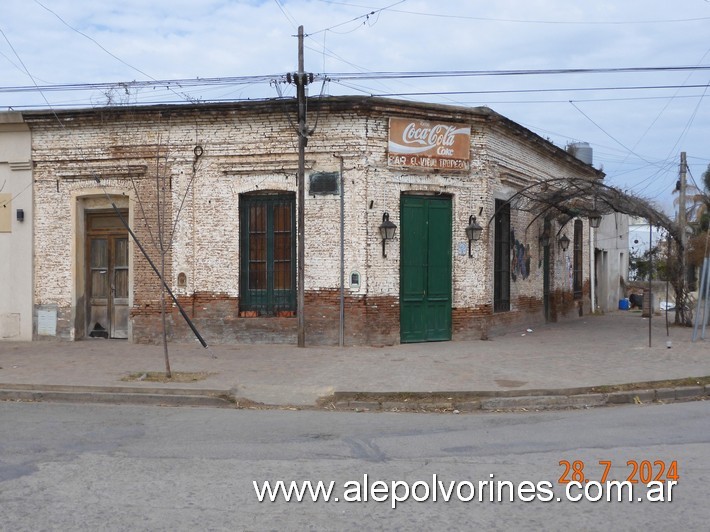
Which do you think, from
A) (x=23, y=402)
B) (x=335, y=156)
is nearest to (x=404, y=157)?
(x=335, y=156)

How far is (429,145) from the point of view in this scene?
618 inches

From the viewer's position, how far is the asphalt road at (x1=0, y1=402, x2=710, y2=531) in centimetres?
536

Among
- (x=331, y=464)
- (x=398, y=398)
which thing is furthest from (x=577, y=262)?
(x=331, y=464)

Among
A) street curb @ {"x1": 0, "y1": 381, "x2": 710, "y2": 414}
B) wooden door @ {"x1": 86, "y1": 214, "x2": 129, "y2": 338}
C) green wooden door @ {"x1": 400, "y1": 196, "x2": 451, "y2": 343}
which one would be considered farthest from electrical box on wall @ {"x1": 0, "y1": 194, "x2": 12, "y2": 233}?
green wooden door @ {"x1": 400, "y1": 196, "x2": 451, "y2": 343}

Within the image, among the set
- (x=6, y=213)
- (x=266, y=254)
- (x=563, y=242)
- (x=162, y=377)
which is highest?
(x=6, y=213)

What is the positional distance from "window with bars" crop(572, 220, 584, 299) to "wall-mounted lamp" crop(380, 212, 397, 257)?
10774 millimetres

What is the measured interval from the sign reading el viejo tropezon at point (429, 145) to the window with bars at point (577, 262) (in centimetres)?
927

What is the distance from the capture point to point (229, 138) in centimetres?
1559

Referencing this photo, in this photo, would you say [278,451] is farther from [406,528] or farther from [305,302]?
[305,302]

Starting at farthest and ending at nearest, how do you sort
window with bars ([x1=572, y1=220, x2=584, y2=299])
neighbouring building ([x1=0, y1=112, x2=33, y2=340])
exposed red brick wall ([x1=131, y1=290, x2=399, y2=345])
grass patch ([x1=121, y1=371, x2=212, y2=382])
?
window with bars ([x1=572, y1=220, x2=584, y2=299])
neighbouring building ([x1=0, y1=112, x2=33, y2=340])
exposed red brick wall ([x1=131, y1=290, x2=399, y2=345])
grass patch ([x1=121, y1=371, x2=212, y2=382])

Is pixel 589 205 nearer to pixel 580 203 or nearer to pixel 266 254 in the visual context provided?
pixel 580 203

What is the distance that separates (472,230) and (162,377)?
24.6ft

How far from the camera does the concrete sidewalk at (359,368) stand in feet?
34.7

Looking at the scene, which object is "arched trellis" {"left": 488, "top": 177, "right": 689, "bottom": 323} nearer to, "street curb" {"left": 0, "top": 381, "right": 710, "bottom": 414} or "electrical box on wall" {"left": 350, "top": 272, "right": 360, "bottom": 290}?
"electrical box on wall" {"left": 350, "top": 272, "right": 360, "bottom": 290}
